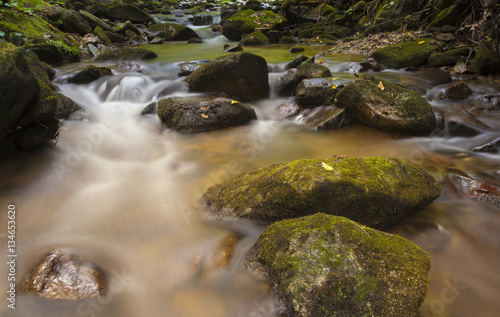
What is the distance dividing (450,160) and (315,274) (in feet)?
11.7

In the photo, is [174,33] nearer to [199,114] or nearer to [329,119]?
[199,114]

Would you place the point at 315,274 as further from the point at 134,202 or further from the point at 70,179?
the point at 70,179

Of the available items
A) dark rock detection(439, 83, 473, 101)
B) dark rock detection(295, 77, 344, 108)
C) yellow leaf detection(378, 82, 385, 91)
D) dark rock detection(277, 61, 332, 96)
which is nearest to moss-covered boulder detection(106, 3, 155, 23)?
dark rock detection(277, 61, 332, 96)

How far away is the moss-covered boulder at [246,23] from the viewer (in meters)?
16.6

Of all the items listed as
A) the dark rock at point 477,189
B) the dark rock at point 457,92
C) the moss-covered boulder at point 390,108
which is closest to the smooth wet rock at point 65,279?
the dark rock at point 477,189

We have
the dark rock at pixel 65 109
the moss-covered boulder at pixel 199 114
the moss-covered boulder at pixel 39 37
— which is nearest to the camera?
the moss-covered boulder at pixel 199 114

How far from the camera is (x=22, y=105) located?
136 inches

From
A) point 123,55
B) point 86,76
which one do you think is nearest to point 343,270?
point 86,76

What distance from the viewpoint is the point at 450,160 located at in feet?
14.1

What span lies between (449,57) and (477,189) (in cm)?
686

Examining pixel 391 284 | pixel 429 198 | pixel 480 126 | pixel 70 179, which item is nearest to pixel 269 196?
pixel 391 284

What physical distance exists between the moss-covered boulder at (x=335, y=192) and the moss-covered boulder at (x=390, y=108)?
2.13 metres

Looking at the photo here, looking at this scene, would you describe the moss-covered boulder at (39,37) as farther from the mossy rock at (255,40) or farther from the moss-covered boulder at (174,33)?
the mossy rock at (255,40)

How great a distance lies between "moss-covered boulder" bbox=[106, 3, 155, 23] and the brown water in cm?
1577
